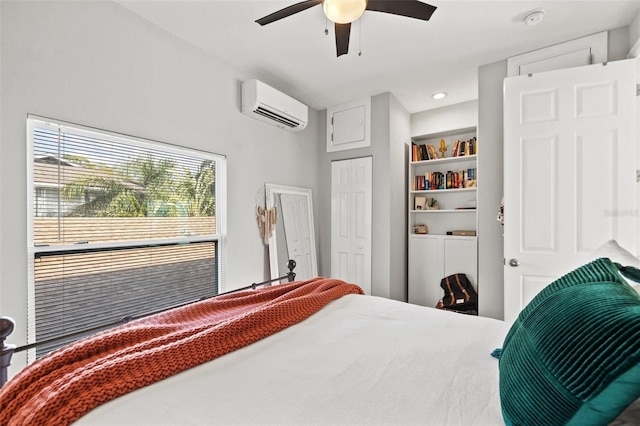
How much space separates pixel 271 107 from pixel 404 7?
1.61m

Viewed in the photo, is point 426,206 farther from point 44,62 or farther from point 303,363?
point 44,62

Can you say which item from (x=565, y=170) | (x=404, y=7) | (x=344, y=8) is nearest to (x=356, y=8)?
(x=344, y=8)

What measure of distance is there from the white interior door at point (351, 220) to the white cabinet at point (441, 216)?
723mm

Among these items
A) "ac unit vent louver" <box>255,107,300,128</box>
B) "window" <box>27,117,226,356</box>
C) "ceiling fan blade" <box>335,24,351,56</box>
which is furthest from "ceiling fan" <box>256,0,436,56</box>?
"window" <box>27,117,226,356</box>

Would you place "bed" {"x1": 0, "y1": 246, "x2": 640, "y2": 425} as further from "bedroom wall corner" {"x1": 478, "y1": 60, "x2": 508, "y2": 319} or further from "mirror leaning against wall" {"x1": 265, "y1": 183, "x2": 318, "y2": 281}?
"mirror leaning against wall" {"x1": 265, "y1": 183, "x2": 318, "y2": 281}

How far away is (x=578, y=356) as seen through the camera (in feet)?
1.75

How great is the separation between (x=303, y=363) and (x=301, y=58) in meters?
2.55

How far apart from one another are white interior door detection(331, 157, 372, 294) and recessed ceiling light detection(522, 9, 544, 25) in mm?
1849

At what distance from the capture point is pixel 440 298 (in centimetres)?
364

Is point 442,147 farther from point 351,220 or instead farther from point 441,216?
point 351,220

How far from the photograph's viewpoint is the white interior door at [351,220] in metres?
3.54

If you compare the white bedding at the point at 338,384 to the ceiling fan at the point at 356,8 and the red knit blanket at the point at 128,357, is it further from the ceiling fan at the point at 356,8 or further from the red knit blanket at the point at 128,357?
the ceiling fan at the point at 356,8

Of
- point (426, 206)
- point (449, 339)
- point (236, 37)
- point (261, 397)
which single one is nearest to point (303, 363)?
point (261, 397)

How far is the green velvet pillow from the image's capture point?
0.48m
